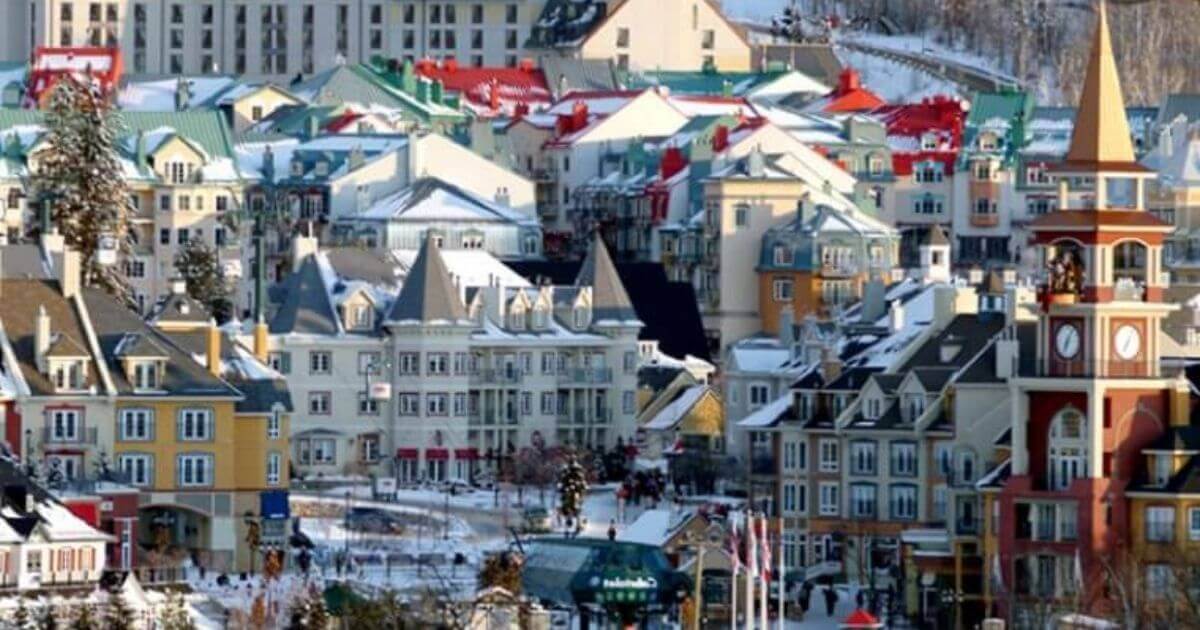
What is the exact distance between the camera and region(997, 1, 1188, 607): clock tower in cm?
10769

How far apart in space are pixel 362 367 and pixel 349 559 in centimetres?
2147

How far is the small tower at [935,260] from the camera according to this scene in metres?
136

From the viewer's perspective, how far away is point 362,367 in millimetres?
136125

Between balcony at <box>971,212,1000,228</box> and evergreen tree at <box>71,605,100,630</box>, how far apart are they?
263ft

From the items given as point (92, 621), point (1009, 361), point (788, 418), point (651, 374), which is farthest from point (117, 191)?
point (92, 621)

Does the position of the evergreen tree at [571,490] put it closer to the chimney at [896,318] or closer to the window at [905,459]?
the chimney at [896,318]

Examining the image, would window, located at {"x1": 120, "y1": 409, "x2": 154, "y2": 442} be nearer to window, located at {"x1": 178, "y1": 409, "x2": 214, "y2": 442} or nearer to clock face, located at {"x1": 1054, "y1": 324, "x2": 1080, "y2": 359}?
window, located at {"x1": 178, "y1": 409, "x2": 214, "y2": 442}

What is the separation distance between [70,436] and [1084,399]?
1807 centimetres

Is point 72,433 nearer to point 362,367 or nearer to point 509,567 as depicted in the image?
point 509,567

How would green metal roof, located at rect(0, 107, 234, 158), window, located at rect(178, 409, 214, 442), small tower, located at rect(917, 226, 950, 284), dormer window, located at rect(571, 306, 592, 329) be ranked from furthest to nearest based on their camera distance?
green metal roof, located at rect(0, 107, 234, 158)
dormer window, located at rect(571, 306, 592, 329)
small tower, located at rect(917, 226, 950, 284)
window, located at rect(178, 409, 214, 442)

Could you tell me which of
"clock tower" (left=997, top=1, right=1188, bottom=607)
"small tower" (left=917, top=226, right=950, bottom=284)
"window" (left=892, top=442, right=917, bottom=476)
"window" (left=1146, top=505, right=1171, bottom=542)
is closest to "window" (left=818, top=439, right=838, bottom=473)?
"window" (left=892, top=442, right=917, bottom=476)

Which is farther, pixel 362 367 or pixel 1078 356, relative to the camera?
pixel 362 367

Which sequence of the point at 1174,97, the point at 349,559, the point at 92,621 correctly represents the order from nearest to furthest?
the point at 92,621, the point at 349,559, the point at 1174,97

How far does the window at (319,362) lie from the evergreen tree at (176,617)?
34.0 metres
